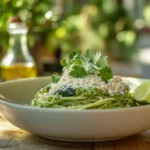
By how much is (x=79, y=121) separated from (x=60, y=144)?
0.10 metres

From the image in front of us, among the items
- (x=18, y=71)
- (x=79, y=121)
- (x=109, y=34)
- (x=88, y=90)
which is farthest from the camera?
(x=109, y=34)

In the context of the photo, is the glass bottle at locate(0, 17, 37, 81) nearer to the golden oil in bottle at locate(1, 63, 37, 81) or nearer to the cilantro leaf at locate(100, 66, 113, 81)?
the golden oil in bottle at locate(1, 63, 37, 81)

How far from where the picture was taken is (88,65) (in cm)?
101

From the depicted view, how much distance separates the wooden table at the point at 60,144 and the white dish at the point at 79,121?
0.06ft

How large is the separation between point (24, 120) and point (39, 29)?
45.1 inches

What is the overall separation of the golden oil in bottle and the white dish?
71 centimetres

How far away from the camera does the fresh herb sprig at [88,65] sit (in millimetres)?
986

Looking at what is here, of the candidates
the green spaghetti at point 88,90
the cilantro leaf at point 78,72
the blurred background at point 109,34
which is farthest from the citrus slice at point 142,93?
the blurred background at point 109,34

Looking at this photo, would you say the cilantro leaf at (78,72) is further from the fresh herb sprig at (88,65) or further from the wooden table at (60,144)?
the wooden table at (60,144)

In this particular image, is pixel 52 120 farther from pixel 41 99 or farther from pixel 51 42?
pixel 51 42

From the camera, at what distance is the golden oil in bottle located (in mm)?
1655

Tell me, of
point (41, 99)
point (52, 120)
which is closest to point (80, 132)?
point (52, 120)

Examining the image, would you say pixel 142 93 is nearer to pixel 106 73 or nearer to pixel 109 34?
pixel 106 73

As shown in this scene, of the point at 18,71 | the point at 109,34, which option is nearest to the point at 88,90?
the point at 18,71
